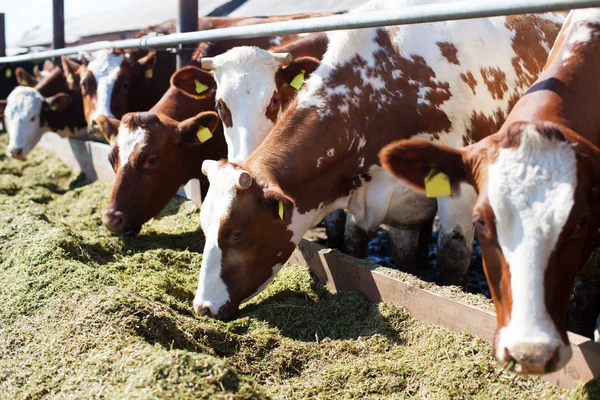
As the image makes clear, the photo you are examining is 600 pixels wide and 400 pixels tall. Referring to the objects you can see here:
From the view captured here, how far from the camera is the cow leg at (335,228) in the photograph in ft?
21.4

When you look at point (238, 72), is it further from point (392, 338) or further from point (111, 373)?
point (111, 373)

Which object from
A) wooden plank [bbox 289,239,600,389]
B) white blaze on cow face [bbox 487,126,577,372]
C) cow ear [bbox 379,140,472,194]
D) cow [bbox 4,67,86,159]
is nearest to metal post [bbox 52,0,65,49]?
cow [bbox 4,67,86,159]

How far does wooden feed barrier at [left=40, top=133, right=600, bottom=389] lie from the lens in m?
3.09

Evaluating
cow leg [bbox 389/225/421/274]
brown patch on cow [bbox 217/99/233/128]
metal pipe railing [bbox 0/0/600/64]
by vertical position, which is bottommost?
cow leg [bbox 389/225/421/274]

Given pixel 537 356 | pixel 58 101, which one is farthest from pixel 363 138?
pixel 58 101

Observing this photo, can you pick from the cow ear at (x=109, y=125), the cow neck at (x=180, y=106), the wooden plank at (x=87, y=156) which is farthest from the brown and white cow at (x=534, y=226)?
the wooden plank at (x=87, y=156)

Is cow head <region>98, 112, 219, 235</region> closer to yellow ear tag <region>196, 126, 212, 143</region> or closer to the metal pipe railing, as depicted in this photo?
yellow ear tag <region>196, 126, 212, 143</region>

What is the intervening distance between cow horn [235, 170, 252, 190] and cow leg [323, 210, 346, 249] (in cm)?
241

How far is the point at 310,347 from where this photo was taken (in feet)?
12.9

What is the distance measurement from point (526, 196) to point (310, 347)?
170 centimetres

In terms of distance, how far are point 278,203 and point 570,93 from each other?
1.81 metres

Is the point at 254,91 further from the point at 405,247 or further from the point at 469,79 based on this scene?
the point at 405,247

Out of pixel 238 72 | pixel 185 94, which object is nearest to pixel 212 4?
pixel 185 94

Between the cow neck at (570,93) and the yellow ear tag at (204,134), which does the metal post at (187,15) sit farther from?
the cow neck at (570,93)
